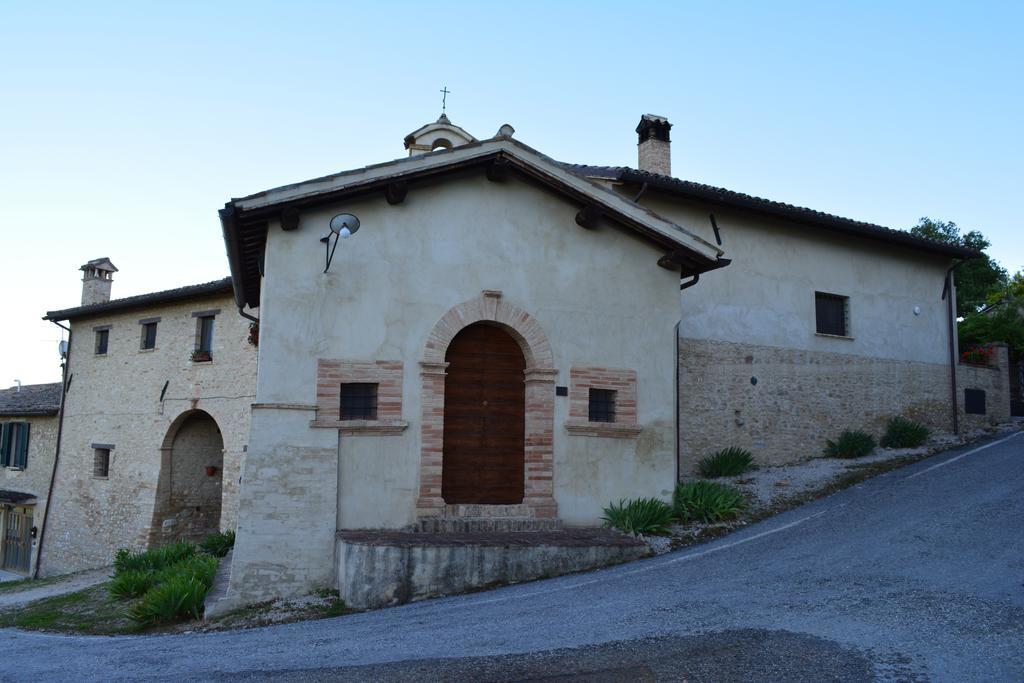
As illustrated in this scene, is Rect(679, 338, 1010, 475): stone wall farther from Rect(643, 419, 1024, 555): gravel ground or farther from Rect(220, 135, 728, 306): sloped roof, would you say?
Rect(220, 135, 728, 306): sloped roof

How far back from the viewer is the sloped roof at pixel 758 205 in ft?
49.7

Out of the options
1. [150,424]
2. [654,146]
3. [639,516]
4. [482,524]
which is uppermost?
[654,146]

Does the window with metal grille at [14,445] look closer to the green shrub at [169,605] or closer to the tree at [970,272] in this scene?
the green shrub at [169,605]

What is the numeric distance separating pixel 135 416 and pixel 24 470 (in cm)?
648

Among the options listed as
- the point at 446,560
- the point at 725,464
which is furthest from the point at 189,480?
the point at 446,560

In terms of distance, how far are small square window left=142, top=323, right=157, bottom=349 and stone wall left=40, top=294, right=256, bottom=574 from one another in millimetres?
140

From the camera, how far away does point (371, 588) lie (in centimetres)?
917

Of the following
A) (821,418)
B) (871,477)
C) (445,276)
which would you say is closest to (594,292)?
(445,276)

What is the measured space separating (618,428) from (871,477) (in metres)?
5.31

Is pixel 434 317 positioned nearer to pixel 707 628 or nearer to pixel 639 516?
pixel 639 516

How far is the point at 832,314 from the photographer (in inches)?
690

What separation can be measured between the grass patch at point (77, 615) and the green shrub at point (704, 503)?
705 centimetres

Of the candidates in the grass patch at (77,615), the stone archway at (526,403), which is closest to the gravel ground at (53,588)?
the grass patch at (77,615)

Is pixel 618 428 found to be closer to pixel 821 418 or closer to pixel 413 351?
pixel 413 351
